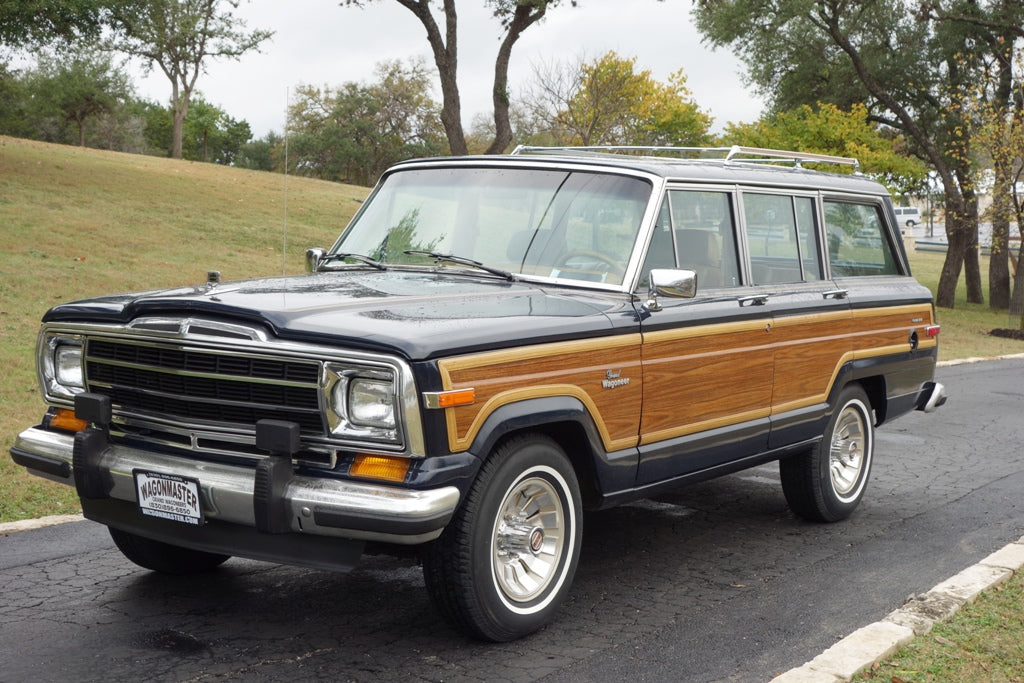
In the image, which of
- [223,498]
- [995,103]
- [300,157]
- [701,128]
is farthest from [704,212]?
[300,157]

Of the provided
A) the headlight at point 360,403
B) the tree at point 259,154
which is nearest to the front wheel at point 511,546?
the headlight at point 360,403

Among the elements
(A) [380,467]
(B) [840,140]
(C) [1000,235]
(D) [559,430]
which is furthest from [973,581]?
(C) [1000,235]

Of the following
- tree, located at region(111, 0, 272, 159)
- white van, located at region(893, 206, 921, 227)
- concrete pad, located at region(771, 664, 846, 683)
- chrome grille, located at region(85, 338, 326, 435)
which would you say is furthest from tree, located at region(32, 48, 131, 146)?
concrete pad, located at region(771, 664, 846, 683)

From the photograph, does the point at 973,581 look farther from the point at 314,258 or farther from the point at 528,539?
the point at 314,258

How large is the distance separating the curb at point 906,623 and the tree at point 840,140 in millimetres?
23668

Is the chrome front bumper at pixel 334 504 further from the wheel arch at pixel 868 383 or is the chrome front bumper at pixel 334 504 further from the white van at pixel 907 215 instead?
the white van at pixel 907 215

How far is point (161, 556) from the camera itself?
17.9 feet

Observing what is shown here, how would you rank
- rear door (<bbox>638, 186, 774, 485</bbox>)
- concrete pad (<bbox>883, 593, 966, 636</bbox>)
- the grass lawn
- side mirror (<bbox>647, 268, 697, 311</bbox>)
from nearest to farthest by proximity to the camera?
concrete pad (<bbox>883, 593, 966, 636</bbox>) → side mirror (<bbox>647, 268, 697, 311</bbox>) → rear door (<bbox>638, 186, 774, 485</bbox>) → the grass lawn

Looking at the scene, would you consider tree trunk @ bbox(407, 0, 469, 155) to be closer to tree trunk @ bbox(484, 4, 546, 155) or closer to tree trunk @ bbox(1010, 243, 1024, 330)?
tree trunk @ bbox(484, 4, 546, 155)

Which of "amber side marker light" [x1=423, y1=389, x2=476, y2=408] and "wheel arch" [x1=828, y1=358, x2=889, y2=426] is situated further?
"wheel arch" [x1=828, y1=358, x2=889, y2=426]

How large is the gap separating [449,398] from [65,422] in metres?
1.96

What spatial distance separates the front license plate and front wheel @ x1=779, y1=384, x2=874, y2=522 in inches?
153

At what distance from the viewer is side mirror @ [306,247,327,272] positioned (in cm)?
614

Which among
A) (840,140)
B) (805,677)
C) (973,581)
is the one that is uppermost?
(840,140)
